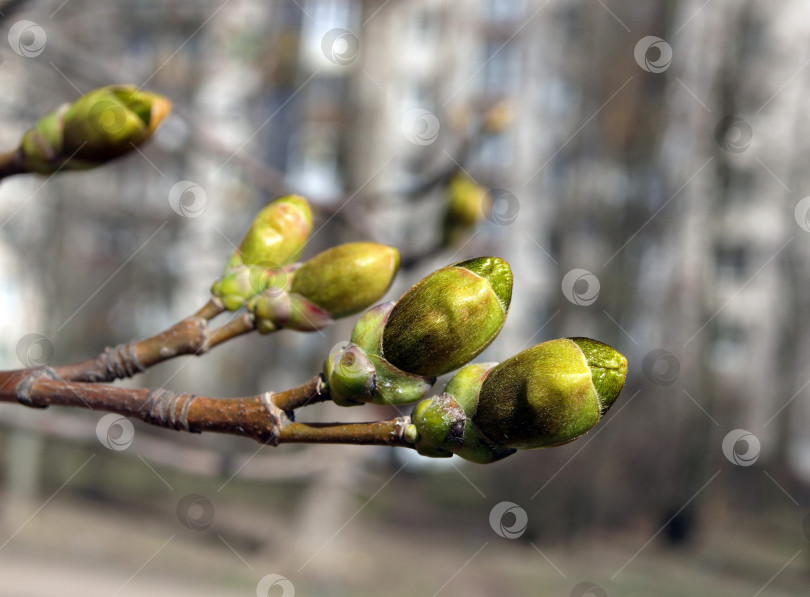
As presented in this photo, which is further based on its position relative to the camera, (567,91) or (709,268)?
(567,91)

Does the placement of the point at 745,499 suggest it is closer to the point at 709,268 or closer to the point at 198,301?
the point at 709,268

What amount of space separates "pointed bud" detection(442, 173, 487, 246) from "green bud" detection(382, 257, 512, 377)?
3.57 feet

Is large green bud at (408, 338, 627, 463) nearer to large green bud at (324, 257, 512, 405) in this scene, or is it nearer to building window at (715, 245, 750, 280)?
large green bud at (324, 257, 512, 405)

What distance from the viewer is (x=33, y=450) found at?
10570 millimetres

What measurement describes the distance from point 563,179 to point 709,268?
173 inches

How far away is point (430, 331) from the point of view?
28.9 inches

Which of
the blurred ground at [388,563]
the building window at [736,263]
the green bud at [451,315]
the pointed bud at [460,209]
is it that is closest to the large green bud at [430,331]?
the green bud at [451,315]

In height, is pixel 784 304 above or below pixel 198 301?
above

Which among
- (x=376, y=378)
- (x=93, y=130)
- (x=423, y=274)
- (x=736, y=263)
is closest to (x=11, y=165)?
(x=93, y=130)

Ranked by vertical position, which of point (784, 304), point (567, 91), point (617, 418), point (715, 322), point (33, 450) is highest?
point (567, 91)

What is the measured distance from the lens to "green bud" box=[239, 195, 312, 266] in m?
0.96

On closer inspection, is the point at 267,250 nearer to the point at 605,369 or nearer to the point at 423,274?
the point at 605,369

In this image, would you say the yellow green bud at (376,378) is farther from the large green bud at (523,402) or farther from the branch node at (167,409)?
the branch node at (167,409)

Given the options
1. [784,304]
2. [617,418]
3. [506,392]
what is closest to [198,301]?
[617,418]
